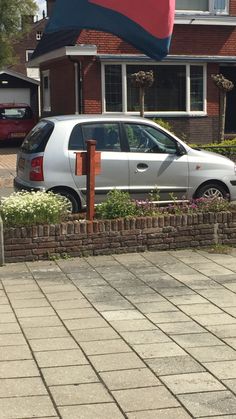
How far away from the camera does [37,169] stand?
9.45 meters

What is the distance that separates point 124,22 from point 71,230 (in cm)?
278

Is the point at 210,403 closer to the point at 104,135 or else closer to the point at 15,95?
the point at 104,135

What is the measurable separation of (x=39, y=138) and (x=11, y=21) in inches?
848

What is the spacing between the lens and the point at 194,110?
20.7m

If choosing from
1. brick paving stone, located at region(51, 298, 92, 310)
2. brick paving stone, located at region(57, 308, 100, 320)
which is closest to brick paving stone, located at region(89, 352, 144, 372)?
brick paving stone, located at region(57, 308, 100, 320)

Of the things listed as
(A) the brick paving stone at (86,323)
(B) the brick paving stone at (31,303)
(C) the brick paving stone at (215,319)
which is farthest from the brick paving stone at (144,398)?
(B) the brick paving stone at (31,303)

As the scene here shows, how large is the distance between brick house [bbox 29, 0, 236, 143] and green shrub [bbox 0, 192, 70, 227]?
40.2ft

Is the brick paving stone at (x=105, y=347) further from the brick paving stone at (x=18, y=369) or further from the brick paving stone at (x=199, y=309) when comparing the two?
the brick paving stone at (x=199, y=309)

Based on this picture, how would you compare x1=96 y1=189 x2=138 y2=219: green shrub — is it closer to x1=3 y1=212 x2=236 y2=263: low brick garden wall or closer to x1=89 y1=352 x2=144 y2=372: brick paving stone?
x1=3 y1=212 x2=236 y2=263: low brick garden wall

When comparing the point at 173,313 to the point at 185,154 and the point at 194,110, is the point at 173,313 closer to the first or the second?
the point at 185,154

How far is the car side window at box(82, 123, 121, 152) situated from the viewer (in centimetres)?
979

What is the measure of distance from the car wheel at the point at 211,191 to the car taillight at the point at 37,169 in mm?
2545

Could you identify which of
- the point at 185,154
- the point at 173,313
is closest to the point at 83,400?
the point at 173,313

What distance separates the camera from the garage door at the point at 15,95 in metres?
35.5
